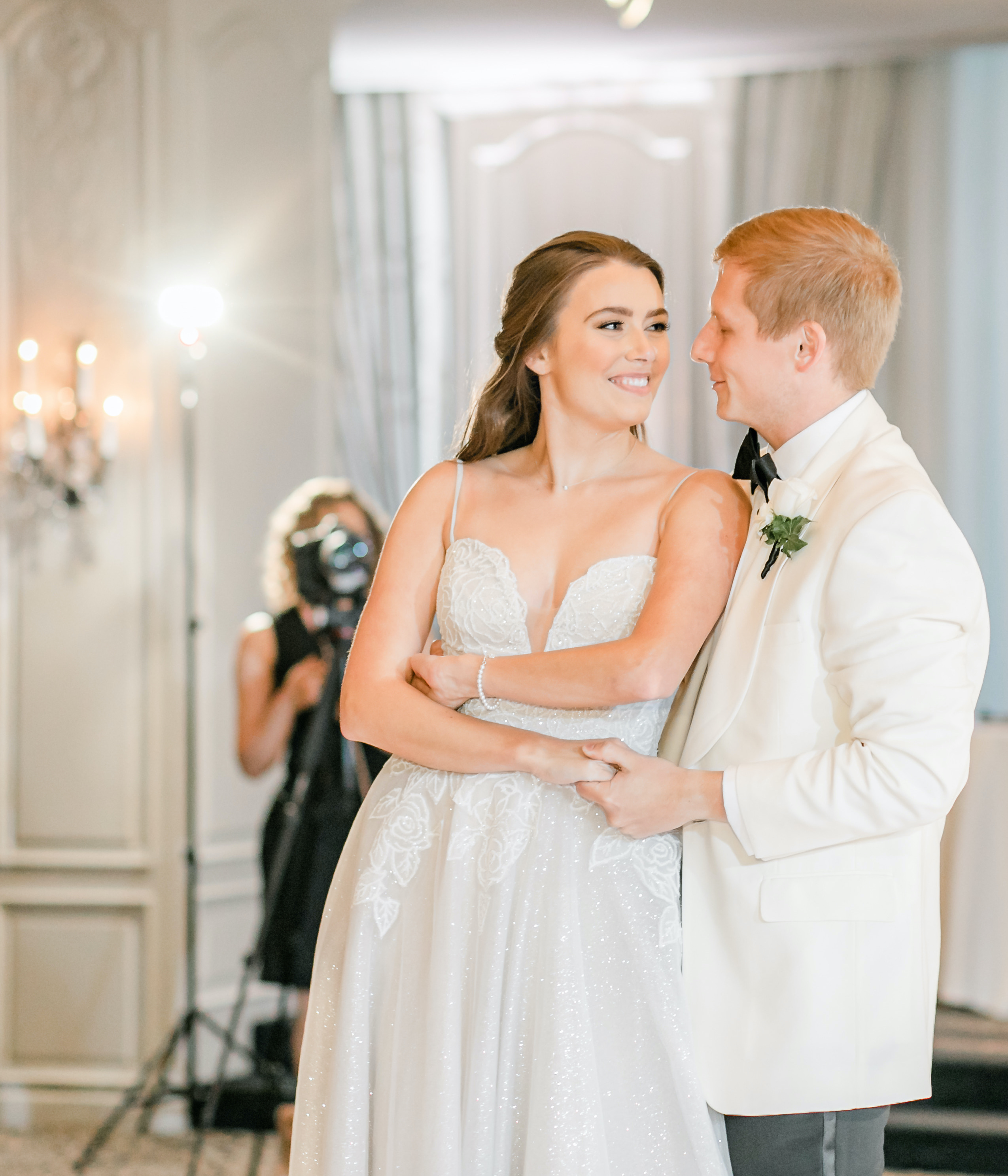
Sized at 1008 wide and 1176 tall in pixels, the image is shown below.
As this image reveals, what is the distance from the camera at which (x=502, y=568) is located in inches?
77.1

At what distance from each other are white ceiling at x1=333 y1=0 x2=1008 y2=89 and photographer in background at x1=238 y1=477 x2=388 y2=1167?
2644 millimetres

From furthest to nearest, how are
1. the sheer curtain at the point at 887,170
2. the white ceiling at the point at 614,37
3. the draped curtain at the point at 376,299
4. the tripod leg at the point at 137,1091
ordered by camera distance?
the draped curtain at the point at 376,299
the sheer curtain at the point at 887,170
the white ceiling at the point at 614,37
the tripod leg at the point at 137,1091

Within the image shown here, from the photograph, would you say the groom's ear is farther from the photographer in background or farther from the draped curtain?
the draped curtain

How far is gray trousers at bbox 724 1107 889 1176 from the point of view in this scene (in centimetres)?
167

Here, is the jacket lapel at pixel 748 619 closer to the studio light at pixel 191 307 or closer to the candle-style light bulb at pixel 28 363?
the studio light at pixel 191 307

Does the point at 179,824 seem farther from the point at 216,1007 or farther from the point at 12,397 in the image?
the point at 12,397

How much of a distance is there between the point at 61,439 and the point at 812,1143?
12.6ft

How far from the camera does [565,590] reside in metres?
1.95

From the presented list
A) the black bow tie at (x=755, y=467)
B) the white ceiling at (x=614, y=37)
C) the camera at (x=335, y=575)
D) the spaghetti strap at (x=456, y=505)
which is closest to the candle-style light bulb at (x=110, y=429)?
the camera at (x=335, y=575)

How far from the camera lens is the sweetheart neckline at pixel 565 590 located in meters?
1.91

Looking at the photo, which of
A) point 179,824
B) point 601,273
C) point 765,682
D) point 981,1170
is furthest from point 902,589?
point 179,824

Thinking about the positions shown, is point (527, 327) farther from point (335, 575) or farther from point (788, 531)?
point (335, 575)

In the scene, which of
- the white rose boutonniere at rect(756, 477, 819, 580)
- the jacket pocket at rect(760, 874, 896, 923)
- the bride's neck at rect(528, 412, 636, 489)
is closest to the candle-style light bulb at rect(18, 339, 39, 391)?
the bride's neck at rect(528, 412, 636, 489)

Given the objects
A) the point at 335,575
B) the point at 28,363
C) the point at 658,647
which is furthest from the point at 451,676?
the point at 28,363
